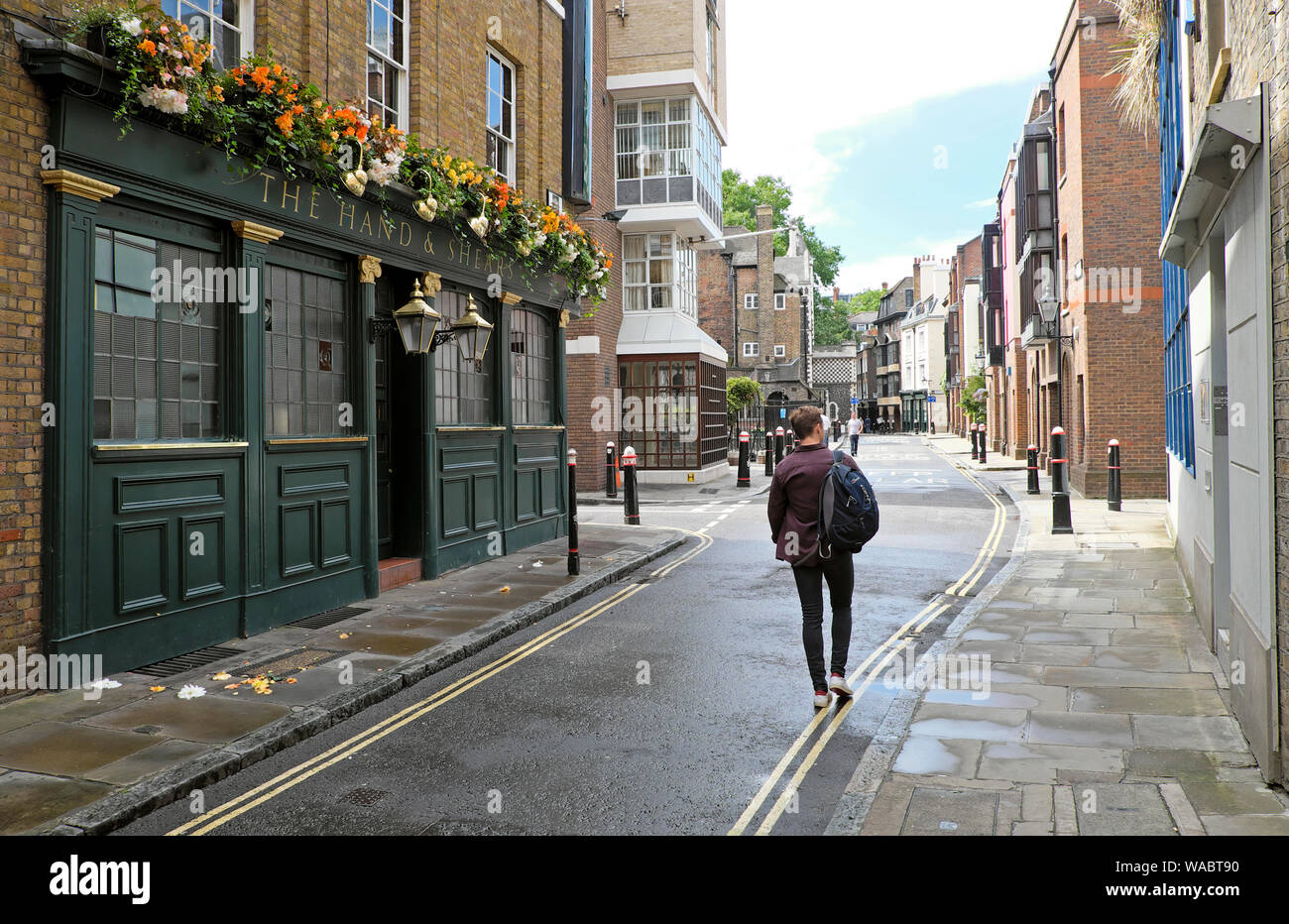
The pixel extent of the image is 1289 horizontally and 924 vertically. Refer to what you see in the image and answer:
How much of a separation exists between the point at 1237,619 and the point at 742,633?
3.78 meters

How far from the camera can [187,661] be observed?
6.73 m

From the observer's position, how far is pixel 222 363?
7422 millimetres

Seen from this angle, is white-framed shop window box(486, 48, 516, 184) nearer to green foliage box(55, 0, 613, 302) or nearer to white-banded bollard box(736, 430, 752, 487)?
green foliage box(55, 0, 613, 302)

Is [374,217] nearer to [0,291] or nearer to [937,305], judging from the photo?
[0,291]

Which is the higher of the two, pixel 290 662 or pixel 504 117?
pixel 504 117

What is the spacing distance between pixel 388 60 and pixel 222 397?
14.8 feet

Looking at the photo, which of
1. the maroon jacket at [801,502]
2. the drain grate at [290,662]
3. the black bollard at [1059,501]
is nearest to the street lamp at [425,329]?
the drain grate at [290,662]

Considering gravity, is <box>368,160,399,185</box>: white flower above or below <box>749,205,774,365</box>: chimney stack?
below

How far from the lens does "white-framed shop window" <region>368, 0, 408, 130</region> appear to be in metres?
9.60

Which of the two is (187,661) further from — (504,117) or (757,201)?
(757,201)

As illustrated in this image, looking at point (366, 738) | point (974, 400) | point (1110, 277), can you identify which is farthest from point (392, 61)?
point (974, 400)

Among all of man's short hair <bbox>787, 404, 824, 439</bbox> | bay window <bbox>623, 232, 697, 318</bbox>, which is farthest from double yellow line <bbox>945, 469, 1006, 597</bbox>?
bay window <bbox>623, 232, 697, 318</bbox>

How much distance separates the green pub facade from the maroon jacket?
4339 millimetres
